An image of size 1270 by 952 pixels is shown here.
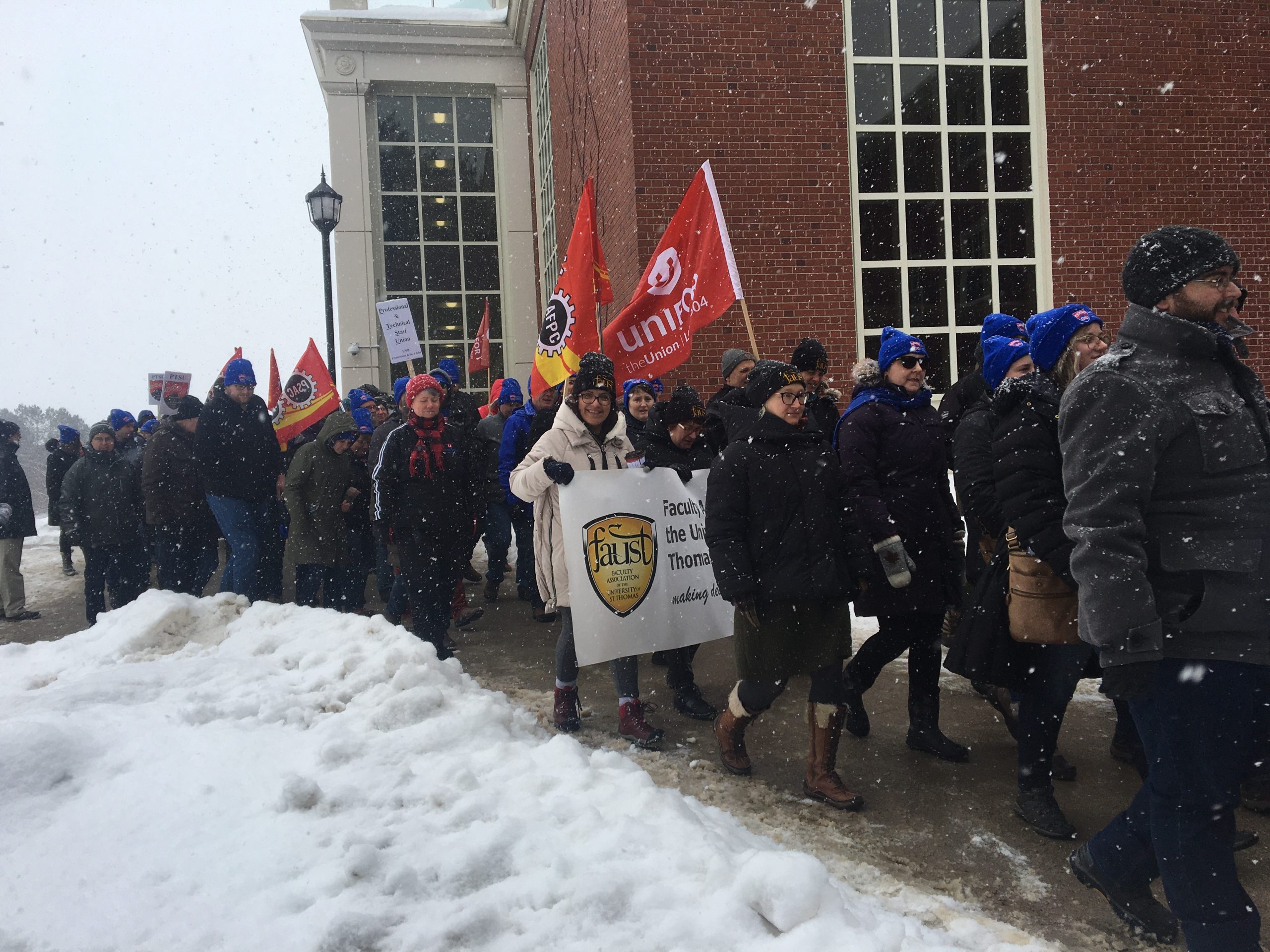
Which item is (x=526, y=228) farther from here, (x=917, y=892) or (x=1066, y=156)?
(x=917, y=892)

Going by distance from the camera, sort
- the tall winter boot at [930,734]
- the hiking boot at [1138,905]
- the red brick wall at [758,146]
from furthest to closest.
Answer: the red brick wall at [758,146]
the tall winter boot at [930,734]
the hiking boot at [1138,905]

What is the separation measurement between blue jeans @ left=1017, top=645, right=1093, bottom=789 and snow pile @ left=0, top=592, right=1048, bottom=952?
Answer: 3.07ft

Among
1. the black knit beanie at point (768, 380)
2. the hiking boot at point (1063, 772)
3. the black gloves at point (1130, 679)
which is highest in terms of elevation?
the black knit beanie at point (768, 380)

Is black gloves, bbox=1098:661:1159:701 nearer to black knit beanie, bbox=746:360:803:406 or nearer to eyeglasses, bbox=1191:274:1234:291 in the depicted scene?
eyeglasses, bbox=1191:274:1234:291

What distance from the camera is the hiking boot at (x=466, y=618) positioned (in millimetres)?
7555

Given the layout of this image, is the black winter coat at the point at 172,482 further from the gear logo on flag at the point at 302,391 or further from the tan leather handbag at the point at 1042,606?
the tan leather handbag at the point at 1042,606

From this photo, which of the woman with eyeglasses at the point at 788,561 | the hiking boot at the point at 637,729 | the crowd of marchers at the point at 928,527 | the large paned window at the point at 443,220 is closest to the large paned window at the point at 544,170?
the large paned window at the point at 443,220

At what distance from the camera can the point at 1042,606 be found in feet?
10.4

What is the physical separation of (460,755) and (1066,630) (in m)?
2.47

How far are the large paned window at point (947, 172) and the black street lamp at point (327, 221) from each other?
6957mm

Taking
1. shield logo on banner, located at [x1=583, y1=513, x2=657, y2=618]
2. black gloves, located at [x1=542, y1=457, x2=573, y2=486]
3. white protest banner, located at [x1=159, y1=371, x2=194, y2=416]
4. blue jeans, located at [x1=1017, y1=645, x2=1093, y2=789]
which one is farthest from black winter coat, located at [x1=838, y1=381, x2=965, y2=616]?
white protest banner, located at [x1=159, y1=371, x2=194, y2=416]

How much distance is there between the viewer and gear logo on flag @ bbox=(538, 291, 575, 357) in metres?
7.32

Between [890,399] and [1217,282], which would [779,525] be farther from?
[1217,282]

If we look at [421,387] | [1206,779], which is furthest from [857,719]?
[421,387]
